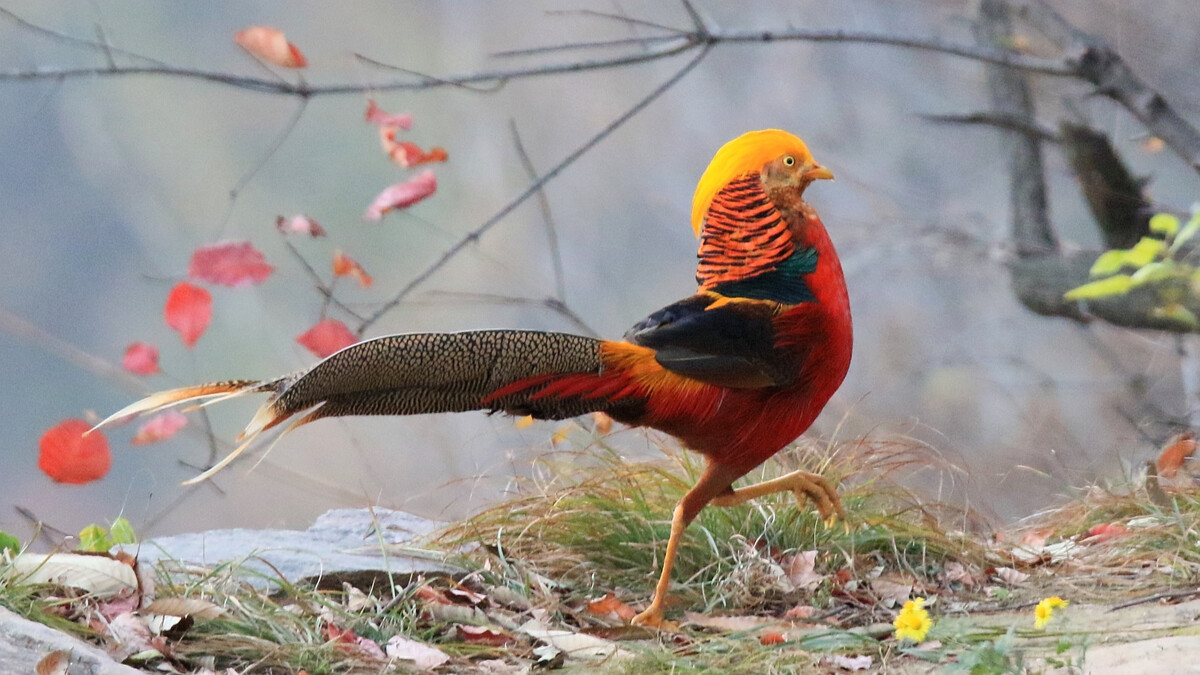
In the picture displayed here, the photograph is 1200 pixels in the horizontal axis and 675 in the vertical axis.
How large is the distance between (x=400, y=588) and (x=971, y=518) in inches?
69.5

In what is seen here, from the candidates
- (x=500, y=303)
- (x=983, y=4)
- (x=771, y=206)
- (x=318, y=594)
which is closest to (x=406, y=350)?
(x=318, y=594)

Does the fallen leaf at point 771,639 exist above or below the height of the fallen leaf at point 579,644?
below

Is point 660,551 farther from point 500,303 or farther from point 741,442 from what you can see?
point 500,303

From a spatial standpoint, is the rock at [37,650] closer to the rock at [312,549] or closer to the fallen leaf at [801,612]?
the rock at [312,549]

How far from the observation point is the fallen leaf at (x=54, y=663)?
1.85 m

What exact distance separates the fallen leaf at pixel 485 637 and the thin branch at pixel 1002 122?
3072 mm

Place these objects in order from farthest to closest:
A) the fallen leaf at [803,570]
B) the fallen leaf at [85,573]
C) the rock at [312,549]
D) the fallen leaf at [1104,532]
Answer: the fallen leaf at [1104,532] < the fallen leaf at [803,570] < the rock at [312,549] < the fallen leaf at [85,573]

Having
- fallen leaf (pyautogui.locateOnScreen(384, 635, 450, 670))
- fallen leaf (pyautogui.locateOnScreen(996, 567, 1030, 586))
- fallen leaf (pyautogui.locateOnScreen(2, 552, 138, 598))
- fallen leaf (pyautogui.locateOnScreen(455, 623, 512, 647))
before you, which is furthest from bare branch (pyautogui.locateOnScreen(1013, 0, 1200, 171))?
fallen leaf (pyautogui.locateOnScreen(2, 552, 138, 598))

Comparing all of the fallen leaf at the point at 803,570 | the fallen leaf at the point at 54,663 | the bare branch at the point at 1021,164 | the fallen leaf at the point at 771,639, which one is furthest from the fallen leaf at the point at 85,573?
the bare branch at the point at 1021,164

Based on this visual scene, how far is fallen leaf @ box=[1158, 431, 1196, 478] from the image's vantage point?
3.54 metres

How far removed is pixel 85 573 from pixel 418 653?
0.72 m

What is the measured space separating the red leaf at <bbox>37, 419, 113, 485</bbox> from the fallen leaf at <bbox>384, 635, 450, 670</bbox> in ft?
4.83

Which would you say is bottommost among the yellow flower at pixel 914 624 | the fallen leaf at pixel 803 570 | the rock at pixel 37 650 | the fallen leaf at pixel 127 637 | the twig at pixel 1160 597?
the fallen leaf at pixel 803 570

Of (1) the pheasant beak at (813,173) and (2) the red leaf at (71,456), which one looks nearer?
(1) the pheasant beak at (813,173)
